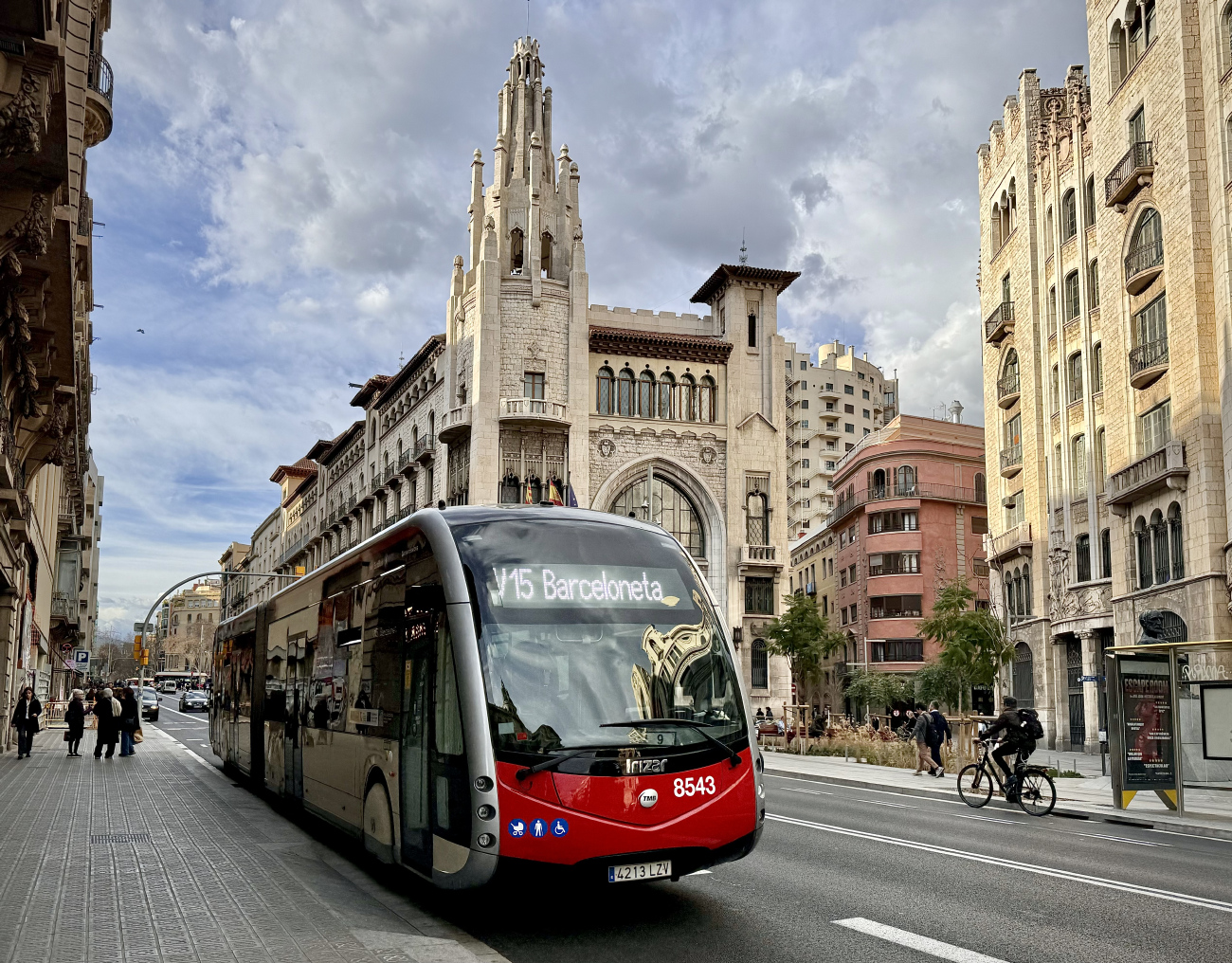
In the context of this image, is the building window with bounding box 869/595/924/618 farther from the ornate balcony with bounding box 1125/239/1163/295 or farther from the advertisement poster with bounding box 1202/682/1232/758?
the advertisement poster with bounding box 1202/682/1232/758

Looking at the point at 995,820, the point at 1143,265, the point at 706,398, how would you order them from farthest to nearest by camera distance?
the point at 706,398 < the point at 1143,265 < the point at 995,820

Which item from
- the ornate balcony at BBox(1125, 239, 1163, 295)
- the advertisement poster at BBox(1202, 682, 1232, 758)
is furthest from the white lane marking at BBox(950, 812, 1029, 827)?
the ornate balcony at BBox(1125, 239, 1163, 295)

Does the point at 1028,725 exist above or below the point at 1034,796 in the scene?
above

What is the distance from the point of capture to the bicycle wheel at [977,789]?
61.5 ft

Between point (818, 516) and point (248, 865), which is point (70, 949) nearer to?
point (248, 865)

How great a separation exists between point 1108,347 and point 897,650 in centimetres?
3390

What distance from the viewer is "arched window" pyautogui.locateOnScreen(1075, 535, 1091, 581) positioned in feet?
133

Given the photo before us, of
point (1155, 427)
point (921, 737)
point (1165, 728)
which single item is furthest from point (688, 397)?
point (1165, 728)

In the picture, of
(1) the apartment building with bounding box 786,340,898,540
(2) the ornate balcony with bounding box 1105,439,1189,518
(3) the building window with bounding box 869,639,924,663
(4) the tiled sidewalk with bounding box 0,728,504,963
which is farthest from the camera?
(1) the apartment building with bounding box 786,340,898,540

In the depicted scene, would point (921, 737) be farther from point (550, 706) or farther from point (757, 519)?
point (757, 519)

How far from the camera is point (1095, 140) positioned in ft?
128

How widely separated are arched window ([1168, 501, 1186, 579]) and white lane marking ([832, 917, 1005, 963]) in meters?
28.5

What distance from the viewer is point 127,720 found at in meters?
27.7

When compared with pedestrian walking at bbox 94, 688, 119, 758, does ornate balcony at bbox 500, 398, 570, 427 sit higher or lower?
higher
